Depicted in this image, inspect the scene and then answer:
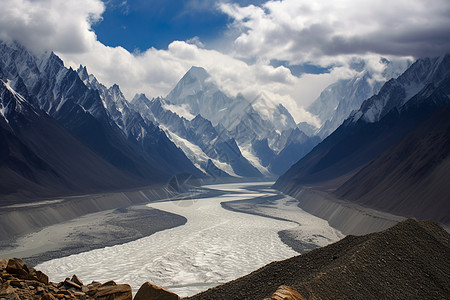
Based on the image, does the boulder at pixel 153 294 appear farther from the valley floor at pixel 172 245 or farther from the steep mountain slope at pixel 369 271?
the valley floor at pixel 172 245

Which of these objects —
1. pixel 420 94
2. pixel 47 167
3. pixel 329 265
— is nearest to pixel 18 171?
pixel 47 167

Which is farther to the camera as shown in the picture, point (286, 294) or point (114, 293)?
point (114, 293)

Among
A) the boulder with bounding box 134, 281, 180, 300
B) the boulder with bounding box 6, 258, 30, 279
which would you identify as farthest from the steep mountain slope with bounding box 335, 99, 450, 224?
the boulder with bounding box 6, 258, 30, 279

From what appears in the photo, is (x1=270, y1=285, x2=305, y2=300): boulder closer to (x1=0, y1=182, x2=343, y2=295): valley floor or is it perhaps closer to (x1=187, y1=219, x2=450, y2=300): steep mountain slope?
(x1=187, y1=219, x2=450, y2=300): steep mountain slope

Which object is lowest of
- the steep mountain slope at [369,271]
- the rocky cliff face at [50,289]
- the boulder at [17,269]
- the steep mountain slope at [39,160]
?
the steep mountain slope at [369,271]

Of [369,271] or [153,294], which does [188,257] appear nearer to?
[153,294]

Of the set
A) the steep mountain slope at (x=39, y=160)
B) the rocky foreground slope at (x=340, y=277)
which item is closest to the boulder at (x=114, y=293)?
the rocky foreground slope at (x=340, y=277)

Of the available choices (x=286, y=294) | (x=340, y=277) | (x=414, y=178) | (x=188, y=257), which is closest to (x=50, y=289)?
(x=286, y=294)

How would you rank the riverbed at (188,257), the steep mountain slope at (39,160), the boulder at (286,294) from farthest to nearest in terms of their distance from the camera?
1. the steep mountain slope at (39,160)
2. the riverbed at (188,257)
3. the boulder at (286,294)

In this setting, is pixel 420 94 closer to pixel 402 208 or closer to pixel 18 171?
pixel 402 208
